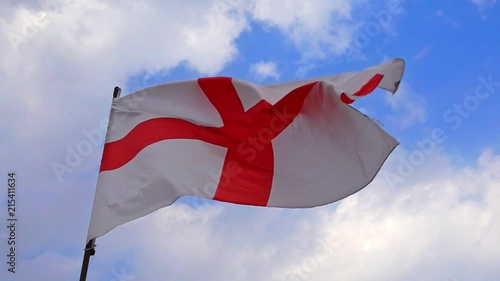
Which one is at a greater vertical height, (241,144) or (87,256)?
(241,144)

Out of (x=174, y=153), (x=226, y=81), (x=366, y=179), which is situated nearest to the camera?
(x=366, y=179)

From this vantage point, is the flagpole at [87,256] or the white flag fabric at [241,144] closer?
the flagpole at [87,256]

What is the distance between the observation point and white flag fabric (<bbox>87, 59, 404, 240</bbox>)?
9609 millimetres

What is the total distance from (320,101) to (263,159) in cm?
125

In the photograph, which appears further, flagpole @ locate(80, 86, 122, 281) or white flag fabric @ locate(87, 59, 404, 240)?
white flag fabric @ locate(87, 59, 404, 240)

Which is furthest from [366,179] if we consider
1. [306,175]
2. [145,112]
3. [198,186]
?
[145,112]

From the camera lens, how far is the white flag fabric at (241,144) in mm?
9609

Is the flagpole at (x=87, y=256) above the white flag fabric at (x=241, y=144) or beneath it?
beneath

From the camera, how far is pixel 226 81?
11.1m

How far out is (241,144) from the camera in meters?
10.6

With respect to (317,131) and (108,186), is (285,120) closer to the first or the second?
(317,131)

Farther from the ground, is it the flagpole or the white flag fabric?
the white flag fabric

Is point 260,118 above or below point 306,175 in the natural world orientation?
above

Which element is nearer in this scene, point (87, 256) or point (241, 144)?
point (87, 256)
